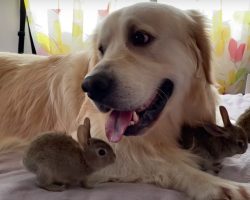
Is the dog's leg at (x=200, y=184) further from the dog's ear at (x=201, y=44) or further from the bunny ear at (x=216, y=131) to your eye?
the dog's ear at (x=201, y=44)

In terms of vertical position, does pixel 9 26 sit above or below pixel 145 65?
below

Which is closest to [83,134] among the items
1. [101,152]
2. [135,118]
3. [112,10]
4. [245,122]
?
[101,152]

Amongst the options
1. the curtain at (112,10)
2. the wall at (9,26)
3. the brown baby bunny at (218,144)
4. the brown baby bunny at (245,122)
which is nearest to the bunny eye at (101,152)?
the brown baby bunny at (218,144)

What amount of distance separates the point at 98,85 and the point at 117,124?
153 mm

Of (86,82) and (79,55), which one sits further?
(79,55)

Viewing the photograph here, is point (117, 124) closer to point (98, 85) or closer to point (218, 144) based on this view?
point (98, 85)

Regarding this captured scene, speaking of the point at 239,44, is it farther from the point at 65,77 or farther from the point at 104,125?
the point at 104,125

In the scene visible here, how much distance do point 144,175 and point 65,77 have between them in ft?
1.85

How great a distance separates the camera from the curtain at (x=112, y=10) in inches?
102

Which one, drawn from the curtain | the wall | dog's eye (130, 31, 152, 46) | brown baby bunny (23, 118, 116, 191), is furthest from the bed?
the wall

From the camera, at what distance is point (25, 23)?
305 cm

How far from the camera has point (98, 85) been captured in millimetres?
1046

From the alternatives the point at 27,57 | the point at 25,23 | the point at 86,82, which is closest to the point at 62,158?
the point at 86,82

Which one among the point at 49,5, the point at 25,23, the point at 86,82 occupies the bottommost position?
the point at 25,23
